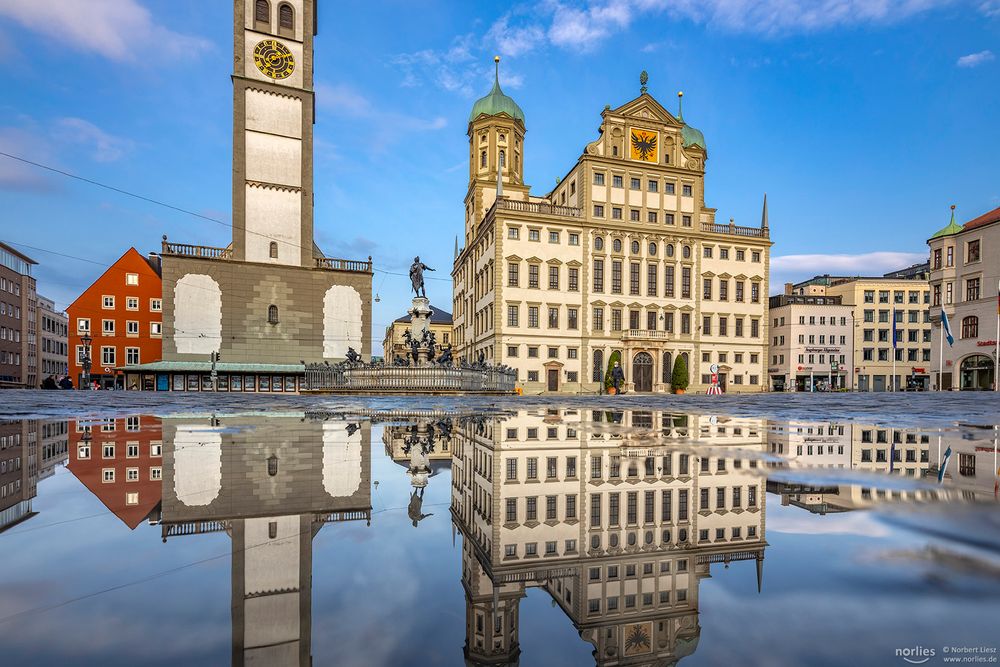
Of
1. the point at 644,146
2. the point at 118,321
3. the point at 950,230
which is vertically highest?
the point at 644,146

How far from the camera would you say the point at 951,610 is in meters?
1.20

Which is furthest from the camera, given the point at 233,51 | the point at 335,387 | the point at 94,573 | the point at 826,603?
the point at 233,51

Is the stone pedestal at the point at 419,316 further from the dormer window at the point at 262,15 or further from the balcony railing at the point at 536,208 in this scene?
the dormer window at the point at 262,15

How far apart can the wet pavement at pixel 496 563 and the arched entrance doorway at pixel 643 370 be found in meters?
40.8

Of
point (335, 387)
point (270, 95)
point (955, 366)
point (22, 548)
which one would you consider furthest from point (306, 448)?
point (955, 366)

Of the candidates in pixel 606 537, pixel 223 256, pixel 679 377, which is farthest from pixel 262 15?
pixel 606 537

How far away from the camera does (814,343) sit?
6619 centimetres

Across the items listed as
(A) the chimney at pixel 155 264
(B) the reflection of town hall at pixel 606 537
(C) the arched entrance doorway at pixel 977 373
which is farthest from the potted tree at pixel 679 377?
(A) the chimney at pixel 155 264

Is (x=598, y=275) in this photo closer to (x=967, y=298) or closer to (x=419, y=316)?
(x=419, y=316)

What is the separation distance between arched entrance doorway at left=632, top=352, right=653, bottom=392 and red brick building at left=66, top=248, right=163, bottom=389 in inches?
1676

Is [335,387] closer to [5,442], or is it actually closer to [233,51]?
[5,442]

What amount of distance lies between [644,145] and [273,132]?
99.2ft

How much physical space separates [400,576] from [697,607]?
874 mm

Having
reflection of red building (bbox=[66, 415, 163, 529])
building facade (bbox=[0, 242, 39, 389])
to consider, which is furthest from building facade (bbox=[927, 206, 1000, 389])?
building facade (bbox=[0, 242, 39, 389])
